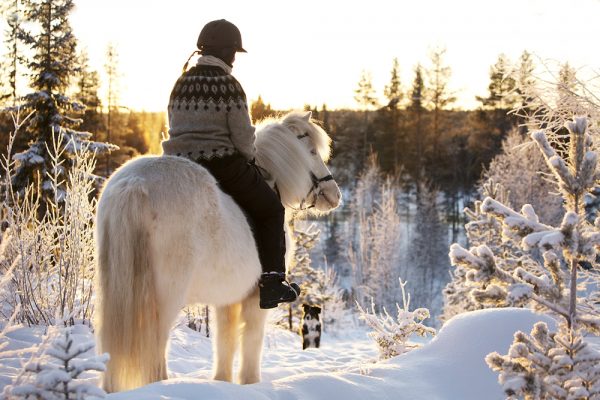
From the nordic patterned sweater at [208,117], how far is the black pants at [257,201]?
0.08 meters

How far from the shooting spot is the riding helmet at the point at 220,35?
3787 mm

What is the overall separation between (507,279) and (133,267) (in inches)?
73.6

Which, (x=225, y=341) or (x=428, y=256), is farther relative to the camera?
(x=428, y=256)

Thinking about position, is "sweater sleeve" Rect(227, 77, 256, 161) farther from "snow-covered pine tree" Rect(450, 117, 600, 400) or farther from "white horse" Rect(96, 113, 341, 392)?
"snow-covered pine tree" Rect(450, 117, 600, 400)

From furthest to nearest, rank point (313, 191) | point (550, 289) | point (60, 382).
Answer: point (313, 191)
point (550, 289)
point (60, 382)

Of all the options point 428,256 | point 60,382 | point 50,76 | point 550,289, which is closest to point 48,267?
point 60,382

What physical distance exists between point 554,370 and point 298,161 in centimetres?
235

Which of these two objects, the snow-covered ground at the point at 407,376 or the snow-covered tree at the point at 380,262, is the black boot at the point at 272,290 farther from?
the snow-covered tree at the point at 380,262

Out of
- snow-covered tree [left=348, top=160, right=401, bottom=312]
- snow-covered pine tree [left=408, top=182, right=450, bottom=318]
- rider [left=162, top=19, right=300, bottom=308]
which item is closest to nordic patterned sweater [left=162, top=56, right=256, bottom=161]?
rider [left=162, top=19, right=300, bottom=308]

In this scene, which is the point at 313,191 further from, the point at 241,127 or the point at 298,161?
the point at 241,127

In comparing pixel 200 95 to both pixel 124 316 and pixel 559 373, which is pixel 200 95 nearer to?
pixel 124 316

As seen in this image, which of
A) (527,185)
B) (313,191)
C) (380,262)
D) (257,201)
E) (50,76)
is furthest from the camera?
(380,262)

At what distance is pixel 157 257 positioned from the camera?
3.12m

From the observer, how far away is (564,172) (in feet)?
8.70
